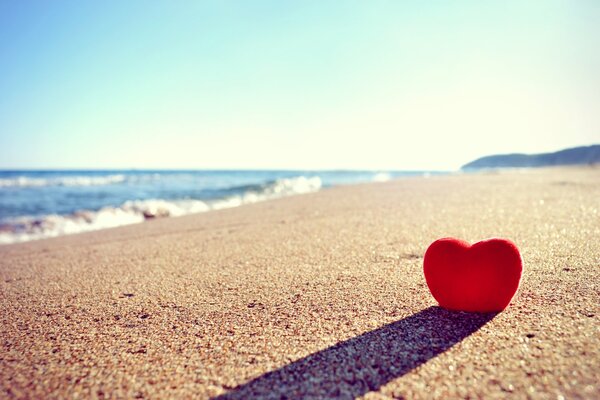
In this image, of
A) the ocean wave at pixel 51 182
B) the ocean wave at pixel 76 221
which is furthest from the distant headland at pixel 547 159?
the ocean wave at pixel 51 182

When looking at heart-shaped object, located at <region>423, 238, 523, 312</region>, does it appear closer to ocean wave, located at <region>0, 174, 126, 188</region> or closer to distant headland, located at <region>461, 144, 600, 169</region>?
ocean wave, located at <region>0, 174, 126, 188</region>

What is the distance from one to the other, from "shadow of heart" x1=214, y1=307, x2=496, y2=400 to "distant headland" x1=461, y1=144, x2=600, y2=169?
28.8 meters

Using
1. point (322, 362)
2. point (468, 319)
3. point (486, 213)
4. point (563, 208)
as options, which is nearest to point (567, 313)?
point (468, 319)

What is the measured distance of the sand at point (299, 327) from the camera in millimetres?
1131

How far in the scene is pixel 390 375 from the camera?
1146 millimetres

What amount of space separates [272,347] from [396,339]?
1.53 feet

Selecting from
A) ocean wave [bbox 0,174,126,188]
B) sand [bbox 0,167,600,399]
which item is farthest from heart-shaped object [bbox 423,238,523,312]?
ocean wave [bbox 0,174,126,188]

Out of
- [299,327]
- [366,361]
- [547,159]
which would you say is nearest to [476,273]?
[366,361]

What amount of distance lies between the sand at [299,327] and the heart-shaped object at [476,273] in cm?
7

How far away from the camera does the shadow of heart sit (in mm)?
1098

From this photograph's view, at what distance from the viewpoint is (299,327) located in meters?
1.53

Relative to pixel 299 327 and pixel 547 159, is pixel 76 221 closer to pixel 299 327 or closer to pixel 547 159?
pixel 299 327

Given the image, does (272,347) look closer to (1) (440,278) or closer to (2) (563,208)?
(1) (440,278)

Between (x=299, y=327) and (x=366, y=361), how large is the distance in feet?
1.22
